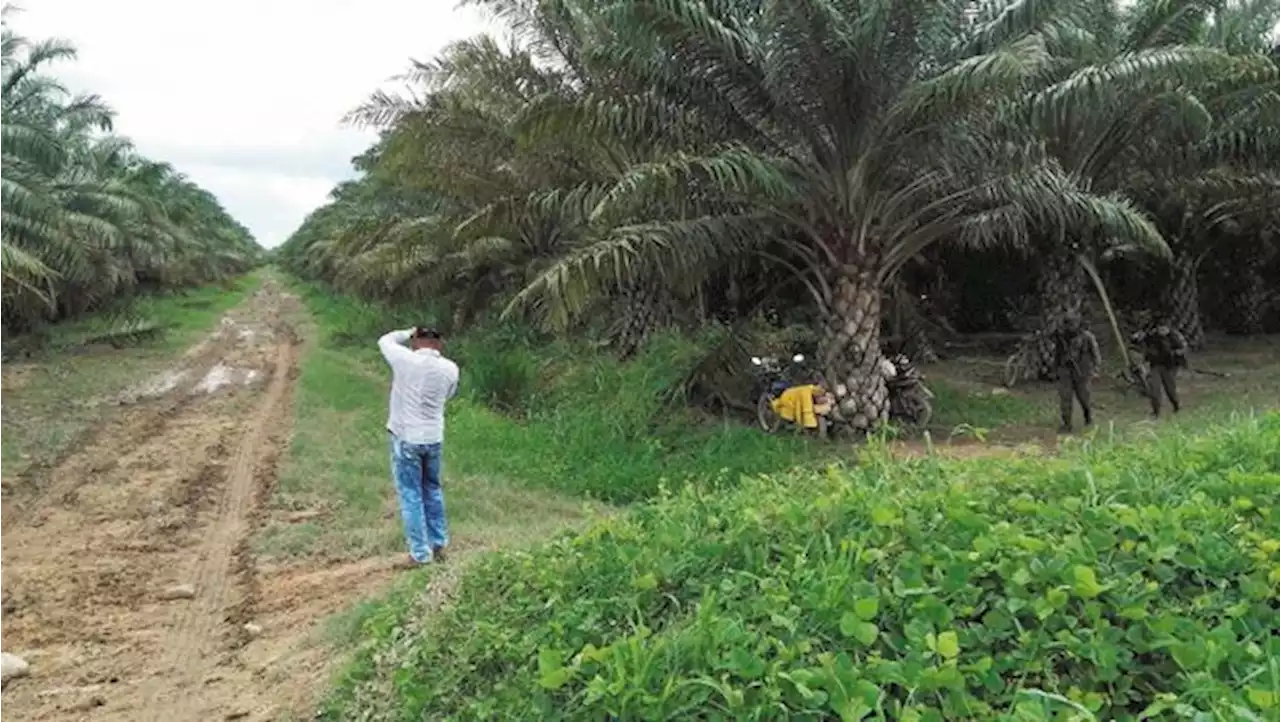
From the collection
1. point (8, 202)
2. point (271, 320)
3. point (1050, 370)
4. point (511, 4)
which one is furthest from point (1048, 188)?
point (271, 320)

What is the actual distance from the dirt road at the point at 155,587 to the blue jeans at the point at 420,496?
1.42ft

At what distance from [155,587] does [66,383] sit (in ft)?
43.6

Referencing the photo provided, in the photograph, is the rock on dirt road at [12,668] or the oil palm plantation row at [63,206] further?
the oil palm plantation row at [63,206]

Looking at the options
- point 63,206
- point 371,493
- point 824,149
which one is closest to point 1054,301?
point 824,149

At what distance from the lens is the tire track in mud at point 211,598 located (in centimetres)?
495

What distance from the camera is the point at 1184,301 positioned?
1925cm

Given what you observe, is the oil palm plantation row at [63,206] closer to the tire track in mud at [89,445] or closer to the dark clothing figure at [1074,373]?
the tire track in mud at [89,445]

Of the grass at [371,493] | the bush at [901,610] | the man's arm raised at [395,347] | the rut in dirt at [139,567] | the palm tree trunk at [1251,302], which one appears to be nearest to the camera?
the bush at [901,610]

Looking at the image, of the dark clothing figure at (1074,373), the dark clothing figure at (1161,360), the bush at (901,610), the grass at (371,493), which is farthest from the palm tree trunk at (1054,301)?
the bush at (901,610)

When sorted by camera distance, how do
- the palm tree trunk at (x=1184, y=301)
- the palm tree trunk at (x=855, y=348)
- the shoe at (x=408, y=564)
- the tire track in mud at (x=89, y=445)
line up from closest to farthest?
the shoe at (x=408, y=564)
the tire track in mud at (x=89, y=445)
the palm tree trunk at (x=855, y=348)
the palm tree trunk at (x=1184, y=301)

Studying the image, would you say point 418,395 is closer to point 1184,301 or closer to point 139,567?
point 139,567

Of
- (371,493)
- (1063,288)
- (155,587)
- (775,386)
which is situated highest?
(1063,288)

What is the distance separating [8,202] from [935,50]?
48.2 feet

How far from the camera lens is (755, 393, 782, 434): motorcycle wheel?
10859mm
